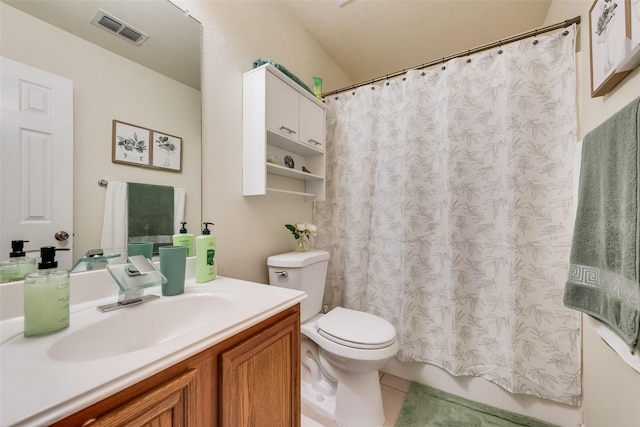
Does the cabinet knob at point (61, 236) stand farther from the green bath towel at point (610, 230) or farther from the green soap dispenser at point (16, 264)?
the green bath towel at point (610, 230)

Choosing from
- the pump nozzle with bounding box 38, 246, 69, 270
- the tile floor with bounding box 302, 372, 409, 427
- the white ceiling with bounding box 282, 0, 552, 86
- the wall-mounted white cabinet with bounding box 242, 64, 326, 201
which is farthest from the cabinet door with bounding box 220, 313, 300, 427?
the white ceiling with bounding box 282, 0, 552, 86

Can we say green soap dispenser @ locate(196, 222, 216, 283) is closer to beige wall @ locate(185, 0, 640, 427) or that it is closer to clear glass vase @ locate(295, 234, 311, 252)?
beige wall @ locate(185, 0, 640, 427)

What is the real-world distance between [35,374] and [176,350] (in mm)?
211

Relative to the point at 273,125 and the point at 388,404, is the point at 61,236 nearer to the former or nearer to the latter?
the point at 273,125

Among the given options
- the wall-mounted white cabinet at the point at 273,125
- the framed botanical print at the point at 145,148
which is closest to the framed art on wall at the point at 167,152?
the framed botanical print at the point at 145,148

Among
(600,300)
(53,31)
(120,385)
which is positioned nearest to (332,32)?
(53,31)

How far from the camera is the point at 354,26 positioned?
5.69ft

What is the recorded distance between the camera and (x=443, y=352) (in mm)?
1451

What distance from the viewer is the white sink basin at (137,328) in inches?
22.7

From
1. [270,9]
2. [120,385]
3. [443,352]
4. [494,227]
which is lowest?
[443,352]

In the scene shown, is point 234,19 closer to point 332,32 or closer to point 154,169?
point 332,32

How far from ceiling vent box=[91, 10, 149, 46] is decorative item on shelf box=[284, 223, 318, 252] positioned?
1.09m

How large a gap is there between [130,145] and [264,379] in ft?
2.95

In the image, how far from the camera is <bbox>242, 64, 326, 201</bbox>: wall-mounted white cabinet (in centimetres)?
126
